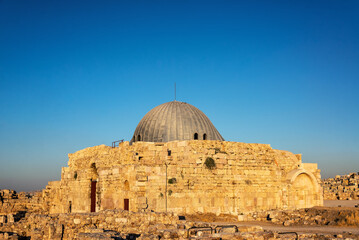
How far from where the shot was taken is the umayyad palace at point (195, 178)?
15945 millimetres

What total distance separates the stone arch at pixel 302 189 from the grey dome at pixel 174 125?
6.14m

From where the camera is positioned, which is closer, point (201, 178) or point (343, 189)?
point (201, 178)

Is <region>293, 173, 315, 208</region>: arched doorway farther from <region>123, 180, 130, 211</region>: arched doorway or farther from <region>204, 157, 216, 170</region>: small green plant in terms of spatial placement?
<region>123, 180, 130, 211</region>: arched doorway

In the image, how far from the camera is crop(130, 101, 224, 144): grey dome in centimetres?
2191

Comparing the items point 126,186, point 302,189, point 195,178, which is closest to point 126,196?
point 126,186

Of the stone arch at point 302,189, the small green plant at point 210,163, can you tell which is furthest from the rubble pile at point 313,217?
the small green plant at point 210,163

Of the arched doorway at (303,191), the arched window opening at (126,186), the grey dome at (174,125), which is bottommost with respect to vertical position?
the arched doorway at (303,191)

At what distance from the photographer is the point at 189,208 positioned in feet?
52.5

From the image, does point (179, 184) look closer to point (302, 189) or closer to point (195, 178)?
point (195, 178)

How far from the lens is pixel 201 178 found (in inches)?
649

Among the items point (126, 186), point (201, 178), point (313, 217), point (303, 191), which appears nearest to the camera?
point (313, 217)

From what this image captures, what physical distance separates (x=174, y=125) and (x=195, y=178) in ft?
20.6

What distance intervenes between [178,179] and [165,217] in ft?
14.8

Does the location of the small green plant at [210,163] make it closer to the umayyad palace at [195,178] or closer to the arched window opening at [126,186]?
the umayyad palace at [195,178]
